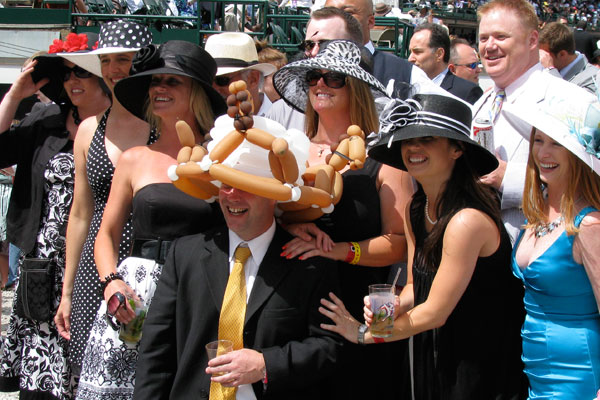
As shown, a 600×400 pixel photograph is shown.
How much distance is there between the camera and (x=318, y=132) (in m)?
3.45

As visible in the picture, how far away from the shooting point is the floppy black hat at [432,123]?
8.95 feet

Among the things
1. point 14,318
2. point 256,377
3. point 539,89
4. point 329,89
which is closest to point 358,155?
point 329,89

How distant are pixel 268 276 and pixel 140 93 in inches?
54.3

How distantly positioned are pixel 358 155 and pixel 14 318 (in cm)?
272

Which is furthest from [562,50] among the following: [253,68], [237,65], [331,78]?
[331,78]

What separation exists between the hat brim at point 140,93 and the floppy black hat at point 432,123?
977 mm

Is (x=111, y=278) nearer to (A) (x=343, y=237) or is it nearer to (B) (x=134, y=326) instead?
(B) (x=134, y=326)

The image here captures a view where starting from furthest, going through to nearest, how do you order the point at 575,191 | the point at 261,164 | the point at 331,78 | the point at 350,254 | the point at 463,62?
the point at 463,62, the point at 331,78, the point at 350,254, the point at 261,164, the point at 575,191

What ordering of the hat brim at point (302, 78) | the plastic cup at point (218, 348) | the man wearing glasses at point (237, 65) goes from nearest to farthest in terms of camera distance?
the plastic cup at point (218, 348) → the hat brim at point (302, 78) → the man wearing glasses at point (237, 65)

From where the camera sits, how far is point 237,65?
4.80m

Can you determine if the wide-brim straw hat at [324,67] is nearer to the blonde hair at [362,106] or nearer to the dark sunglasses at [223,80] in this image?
the blonde hair at [362,106]

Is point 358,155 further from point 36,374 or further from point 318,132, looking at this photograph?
point 36,374

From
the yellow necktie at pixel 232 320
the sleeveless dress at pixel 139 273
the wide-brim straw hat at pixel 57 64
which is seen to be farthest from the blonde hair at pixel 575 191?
the wide-brim straw hat at pixel 57 64

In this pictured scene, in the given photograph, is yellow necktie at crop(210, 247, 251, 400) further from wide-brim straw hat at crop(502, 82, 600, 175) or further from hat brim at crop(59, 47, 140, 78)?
hat brim at crop(59, 47, 140, 78)
